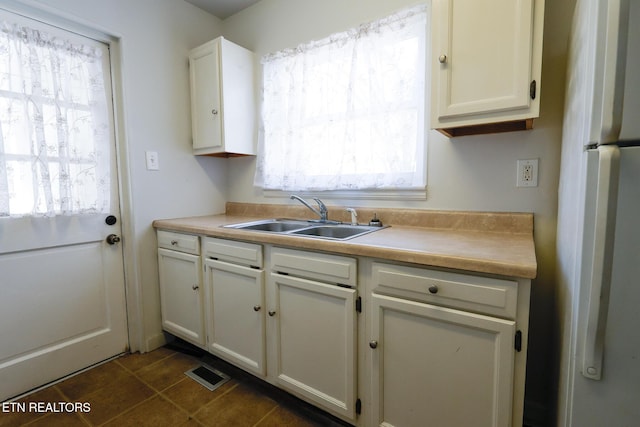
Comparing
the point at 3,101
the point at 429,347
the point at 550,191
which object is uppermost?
the point at 3,101

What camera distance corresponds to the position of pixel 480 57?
119 centimetres

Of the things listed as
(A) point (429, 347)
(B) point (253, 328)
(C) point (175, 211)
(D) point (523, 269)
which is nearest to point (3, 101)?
(C) point (175, 211)

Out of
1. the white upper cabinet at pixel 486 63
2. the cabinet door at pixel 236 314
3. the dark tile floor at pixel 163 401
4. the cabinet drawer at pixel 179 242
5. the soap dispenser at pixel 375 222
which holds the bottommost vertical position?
the dark tile floor at pixel 163 401

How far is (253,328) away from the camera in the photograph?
156 centimetres

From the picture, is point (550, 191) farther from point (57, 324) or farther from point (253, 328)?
point (57, 324)

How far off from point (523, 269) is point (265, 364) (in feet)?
4.10

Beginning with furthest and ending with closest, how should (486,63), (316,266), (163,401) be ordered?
(163,401) → (316,266) → (486,63)

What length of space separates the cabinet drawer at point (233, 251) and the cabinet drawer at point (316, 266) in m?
0.11

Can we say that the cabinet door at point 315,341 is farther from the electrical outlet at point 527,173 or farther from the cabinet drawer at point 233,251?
the electrical outlet at point 527,173

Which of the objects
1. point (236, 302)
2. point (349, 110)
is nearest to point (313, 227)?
point (236, 302)

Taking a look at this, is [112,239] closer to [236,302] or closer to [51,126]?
[51,126]

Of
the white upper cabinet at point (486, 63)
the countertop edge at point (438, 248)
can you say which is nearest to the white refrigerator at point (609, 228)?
the countertop edge at point (438, 248)

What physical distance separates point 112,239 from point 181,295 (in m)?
0.56

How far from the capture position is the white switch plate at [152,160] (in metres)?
2.02
